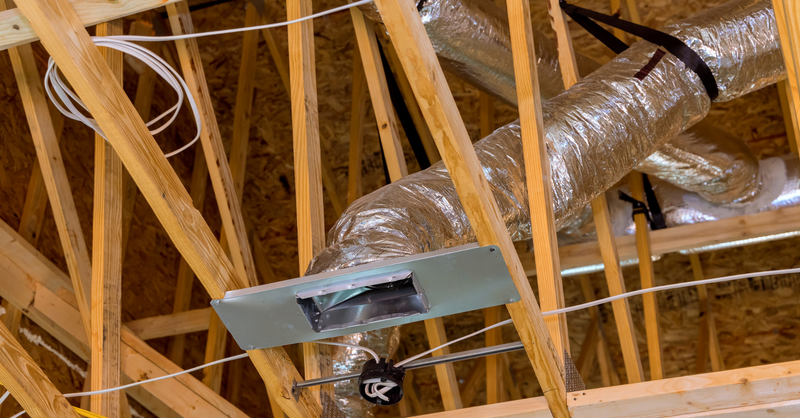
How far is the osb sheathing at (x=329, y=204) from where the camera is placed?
11.7ft

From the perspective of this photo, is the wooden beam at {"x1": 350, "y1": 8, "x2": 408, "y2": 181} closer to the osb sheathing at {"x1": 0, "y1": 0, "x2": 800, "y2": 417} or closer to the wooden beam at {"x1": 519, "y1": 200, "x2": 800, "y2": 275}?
the wooden beam at {"x1": 519, "y1": 200, "x2": 800, "y2": 275}

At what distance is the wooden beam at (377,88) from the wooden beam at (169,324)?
139 cm

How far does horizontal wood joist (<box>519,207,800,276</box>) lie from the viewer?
9.54 ft

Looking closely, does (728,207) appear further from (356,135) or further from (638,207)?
(356,135)

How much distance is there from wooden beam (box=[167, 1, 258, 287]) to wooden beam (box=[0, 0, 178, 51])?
0.82 meters

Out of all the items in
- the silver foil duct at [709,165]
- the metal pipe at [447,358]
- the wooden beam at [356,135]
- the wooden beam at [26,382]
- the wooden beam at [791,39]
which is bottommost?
the metal pipe at [447,358]

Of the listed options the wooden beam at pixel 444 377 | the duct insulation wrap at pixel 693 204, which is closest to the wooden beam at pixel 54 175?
the wooden beam at pixel 444 377

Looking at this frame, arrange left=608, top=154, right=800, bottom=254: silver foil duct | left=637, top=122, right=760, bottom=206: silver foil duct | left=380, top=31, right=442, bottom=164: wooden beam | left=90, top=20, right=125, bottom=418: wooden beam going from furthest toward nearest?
1. left=380, top=31, right=442, bottom=164: wooden beam
2. left=608, top=154, right=800, bottom=254: silver foil duct
3. left=637, top=122, right=760, bottom=206: silver foil duct
4. left=90, top=20, right=125, bottom=418: wooden beam

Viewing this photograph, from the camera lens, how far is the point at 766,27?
224 centimetres

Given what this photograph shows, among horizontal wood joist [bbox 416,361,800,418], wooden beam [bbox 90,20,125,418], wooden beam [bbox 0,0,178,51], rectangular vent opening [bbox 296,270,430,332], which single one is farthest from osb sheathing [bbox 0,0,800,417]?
horizontal wood joist [bbox 416,361,800,418]

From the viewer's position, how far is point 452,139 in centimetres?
121

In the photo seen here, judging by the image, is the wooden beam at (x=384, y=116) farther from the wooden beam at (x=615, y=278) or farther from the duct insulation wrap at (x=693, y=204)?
the duct insulation wrap at (x=693, y=204)

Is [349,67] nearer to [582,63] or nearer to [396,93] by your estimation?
[396,93]

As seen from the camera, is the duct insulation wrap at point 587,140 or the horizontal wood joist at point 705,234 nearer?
the duct insulation wrap at point 587,140
